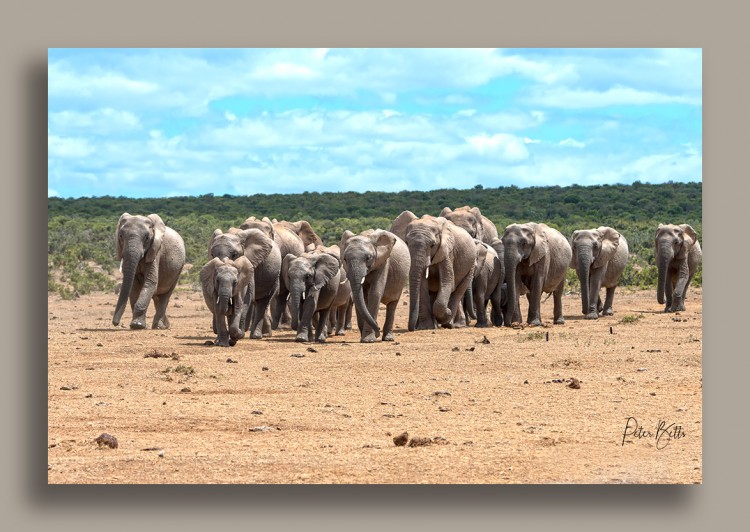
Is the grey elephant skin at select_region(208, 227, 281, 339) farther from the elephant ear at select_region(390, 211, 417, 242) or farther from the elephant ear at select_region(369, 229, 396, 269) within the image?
the elephant ear at select_region(390, 211, 417, 242)

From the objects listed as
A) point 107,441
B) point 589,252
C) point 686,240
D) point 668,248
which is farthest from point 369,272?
point 686,240

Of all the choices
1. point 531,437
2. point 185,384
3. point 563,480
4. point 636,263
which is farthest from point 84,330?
point 636,263

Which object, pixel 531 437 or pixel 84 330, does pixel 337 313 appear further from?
pixel 531 437

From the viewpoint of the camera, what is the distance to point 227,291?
19.1 metres

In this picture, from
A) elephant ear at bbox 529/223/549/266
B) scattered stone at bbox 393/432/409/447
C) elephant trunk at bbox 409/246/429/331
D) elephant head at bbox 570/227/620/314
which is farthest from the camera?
elephant head at bbox 570/227/620/314

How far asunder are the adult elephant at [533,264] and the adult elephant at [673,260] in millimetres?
3058

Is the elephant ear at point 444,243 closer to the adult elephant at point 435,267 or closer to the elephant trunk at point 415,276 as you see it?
the adult elephant at point 435,267

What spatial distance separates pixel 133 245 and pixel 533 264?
7859 mm

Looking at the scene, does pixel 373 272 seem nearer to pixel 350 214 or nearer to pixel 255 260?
pixel 255 260

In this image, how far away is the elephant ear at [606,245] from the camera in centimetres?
2839

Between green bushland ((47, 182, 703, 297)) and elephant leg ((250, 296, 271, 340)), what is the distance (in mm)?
12100

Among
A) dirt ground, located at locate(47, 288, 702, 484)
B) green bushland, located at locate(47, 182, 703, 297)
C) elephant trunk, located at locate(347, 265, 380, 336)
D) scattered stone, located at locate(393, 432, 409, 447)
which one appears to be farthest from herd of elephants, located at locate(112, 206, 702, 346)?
green bushland, located at locate(47, 182, 703, 297)

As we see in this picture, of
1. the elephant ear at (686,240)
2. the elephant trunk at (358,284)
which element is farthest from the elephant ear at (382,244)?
the elephant ear at (686,240)

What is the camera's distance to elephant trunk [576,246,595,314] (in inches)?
1068
